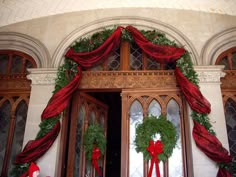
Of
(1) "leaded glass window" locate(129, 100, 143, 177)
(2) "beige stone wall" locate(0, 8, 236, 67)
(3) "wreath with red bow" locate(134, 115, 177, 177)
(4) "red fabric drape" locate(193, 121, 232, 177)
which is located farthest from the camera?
(2) "beige stone wall" locate(0, 8, 236, 67)

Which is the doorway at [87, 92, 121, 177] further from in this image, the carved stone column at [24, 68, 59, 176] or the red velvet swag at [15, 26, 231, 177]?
the carved stone column at [24, 68, 59, 176]

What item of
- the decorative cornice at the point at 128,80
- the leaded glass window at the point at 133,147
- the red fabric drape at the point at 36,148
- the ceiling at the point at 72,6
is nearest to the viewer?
the red fabric drape at the point at 36,148

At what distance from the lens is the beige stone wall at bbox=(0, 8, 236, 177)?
515 centimetres

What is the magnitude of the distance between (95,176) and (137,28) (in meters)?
2.98

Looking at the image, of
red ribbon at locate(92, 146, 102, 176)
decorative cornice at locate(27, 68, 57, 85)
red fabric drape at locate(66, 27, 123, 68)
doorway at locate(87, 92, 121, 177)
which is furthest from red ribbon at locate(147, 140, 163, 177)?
doorway at locate(87, 92, 121, 177)

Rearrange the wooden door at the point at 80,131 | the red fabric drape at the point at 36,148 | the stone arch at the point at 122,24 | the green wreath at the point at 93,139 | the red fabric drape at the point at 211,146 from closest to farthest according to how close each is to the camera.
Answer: the red fabric drape at the point at 211,146 < the red fabric drape at the point at 36,148 < the wooden door at the point at 80,131 < the green wreath at the point at 93,139 < the stone arch at the point at 122,24

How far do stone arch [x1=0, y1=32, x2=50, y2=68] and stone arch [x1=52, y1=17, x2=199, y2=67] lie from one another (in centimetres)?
23

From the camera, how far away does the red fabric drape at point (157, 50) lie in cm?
529

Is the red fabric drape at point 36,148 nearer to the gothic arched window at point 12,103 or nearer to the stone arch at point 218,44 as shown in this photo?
the gothic arched window at point 12,103

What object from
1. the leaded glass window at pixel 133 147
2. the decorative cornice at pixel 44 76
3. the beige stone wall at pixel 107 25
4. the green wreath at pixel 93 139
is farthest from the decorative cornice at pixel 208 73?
the decorative cornice at pixel 44 76

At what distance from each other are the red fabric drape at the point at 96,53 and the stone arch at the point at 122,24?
31 cm

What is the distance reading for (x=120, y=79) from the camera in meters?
5.47

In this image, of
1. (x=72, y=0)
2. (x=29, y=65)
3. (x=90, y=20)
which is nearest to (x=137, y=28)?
(x=90, y=20)

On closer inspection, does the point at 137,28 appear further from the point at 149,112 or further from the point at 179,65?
the point at 149,112
